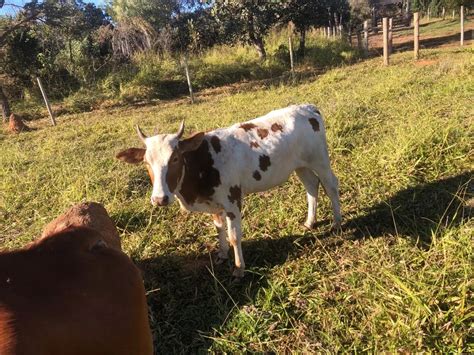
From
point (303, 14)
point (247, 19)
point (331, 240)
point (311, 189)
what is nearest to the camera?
point (331, 240)

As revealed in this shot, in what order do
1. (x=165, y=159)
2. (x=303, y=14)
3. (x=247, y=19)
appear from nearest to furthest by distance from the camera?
(x=165, y=159), (x=247, y=19), (x=303, y=14)

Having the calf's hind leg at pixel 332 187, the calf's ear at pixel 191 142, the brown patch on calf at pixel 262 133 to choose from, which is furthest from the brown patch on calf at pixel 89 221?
the calf's hind leg at pixel 332 187

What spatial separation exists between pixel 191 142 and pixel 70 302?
1.85m

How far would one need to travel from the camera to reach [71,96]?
52.9 feet

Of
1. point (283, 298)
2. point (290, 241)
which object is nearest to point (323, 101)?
point (290, 241)

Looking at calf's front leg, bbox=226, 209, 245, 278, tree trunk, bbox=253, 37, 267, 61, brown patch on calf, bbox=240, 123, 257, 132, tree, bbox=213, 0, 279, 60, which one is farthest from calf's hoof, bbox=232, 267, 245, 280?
tree trunk, bbox=253, 37, 267, 61

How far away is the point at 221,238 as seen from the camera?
422cm

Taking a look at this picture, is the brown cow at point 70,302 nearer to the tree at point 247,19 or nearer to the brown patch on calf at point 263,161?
the brown patch on calf at point 263,161

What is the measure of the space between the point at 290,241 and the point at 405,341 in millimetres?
1792

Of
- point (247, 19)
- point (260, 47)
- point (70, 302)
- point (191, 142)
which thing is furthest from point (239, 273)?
point (260, 47)

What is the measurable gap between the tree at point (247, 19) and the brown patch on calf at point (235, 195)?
52.3 feet

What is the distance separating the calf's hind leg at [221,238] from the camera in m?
4.18

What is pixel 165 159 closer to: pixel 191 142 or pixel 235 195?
pixel 191 142

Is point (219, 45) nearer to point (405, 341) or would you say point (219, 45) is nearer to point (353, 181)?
point (353, 181)
